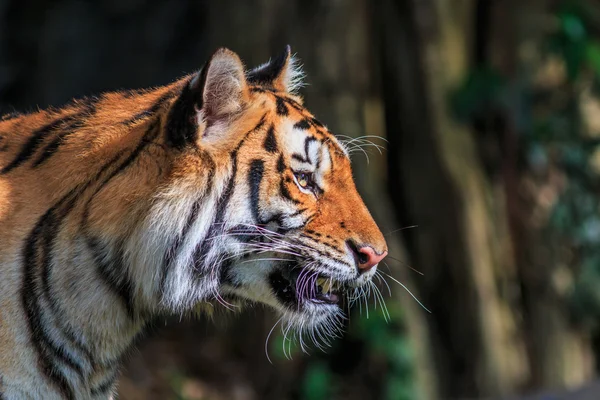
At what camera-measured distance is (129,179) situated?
Answer: 2223 millimetres

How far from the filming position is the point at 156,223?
7.21 feet

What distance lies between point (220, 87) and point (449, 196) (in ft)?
11.0

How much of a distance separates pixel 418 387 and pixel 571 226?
1.41 metres

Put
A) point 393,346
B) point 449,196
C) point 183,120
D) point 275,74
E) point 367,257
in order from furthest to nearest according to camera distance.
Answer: point 449,196
point 393,346
point 275,74
point 367,257
point 183,120

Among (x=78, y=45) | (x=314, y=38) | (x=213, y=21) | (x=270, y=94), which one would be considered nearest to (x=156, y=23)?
(x=78, y=45)

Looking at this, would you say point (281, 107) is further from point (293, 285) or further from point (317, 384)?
point (317, 384)

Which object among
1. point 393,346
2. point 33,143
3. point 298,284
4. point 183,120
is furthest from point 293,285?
point 393,346

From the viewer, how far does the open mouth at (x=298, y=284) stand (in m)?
2.43

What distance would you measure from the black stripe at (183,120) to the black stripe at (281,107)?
346 millimetres

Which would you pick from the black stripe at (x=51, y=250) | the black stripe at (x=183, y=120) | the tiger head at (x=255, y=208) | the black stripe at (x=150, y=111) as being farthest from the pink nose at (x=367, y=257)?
the black stripe at (x=51, y=250)

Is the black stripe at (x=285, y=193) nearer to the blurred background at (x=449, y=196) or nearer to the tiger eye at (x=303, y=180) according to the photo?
the tiger eye at (x=303, y=180)

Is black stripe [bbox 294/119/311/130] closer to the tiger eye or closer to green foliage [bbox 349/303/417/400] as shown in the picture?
the tiger eye

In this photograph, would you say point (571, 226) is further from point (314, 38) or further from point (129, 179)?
point (129, 179)

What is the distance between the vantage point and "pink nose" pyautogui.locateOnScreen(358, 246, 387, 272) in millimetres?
2412
